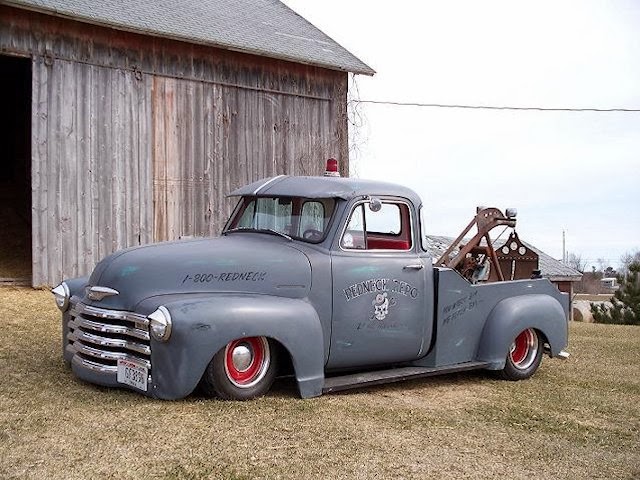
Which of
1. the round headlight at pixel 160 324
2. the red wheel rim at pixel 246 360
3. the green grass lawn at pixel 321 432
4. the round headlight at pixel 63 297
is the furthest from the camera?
the round headlight at pixel 63 297

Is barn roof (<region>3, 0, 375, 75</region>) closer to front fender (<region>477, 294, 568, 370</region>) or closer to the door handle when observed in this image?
the door handle

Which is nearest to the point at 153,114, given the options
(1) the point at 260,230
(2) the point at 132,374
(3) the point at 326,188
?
(1) the point at 260,230

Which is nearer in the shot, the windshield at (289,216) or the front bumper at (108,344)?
the front bumper at (108,344)

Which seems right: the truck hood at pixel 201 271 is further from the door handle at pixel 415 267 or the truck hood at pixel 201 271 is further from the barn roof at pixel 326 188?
the door handle at pixel 415 267

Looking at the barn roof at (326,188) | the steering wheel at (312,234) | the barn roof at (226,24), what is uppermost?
the barn roof at (226,24)

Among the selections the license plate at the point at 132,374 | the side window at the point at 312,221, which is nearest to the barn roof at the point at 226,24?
the side window at the point at 312,221

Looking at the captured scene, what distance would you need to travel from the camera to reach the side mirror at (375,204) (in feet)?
20.1

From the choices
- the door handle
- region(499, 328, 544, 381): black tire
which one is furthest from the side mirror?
region(499, 328, 544, 381): black tire

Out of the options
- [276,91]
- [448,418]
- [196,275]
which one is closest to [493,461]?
[448,418]

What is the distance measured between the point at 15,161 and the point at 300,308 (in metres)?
14.4

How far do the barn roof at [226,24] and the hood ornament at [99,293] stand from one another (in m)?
7.05

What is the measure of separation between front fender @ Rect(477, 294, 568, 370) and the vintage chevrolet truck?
1cm

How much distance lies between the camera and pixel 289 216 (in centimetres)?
608

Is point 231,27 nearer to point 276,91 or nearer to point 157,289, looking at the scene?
point 276,91
